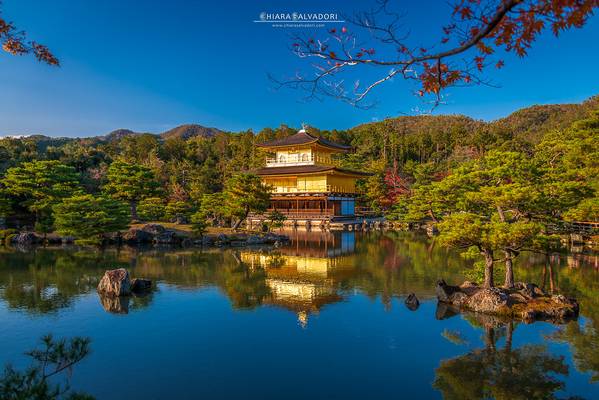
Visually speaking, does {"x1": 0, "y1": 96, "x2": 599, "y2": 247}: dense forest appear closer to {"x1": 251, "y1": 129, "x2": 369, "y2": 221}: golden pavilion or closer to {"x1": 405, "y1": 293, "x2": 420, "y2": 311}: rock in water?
{"x1": 251, "y1": 129, "x2": 369, "y2": 221}: golden pavilion

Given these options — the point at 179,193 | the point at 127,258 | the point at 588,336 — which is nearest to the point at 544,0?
the point at 588,336

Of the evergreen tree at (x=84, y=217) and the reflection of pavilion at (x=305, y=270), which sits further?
the evergreen tree at (x=84, y=217)

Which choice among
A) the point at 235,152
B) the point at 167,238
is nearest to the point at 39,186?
the point at 167,238

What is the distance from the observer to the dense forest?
24000 millimetres

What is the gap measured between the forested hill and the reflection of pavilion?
1762 centimetres

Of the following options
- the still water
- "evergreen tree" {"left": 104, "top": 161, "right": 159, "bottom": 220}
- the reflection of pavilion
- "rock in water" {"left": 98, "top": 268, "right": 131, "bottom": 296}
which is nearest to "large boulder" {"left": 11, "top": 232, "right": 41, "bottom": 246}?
"evergreen tree" {"left": 104, "top": 161, "right": 159, "bottom": 220}

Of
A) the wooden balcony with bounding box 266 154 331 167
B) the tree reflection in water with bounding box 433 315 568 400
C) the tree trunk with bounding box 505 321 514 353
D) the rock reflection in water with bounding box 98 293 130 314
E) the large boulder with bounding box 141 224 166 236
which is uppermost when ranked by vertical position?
the wooden balcony with bounding box 266 154 331 167

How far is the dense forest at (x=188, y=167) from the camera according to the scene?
24.0 meters

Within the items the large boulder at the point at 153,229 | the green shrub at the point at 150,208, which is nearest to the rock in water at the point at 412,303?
the large boulder at the point at 153,229

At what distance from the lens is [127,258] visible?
1703cm

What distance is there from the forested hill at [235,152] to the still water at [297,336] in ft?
78.9

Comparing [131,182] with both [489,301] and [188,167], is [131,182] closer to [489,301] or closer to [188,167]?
[188,167]

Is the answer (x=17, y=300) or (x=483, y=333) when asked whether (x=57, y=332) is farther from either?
(x=483, y=333)

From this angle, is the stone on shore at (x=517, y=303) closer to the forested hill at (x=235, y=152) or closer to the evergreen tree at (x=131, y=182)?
the evergreen tree at (x=131, y=182)
